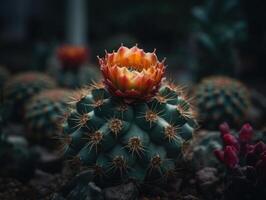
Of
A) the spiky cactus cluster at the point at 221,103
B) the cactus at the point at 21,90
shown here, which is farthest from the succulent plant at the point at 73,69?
the spiky cactus cluster at the point at 221,103

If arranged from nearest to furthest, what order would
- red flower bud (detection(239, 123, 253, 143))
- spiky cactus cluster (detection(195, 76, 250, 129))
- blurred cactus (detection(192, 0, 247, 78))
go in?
red flower bud (detection(239, 123, 253, 143))
spiky cactus cluster (detection(195, 76, 250, 129))
blurred cactus (detection(192, 0, 247, 78))

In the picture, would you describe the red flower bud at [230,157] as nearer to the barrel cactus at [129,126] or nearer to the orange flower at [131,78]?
the barrel cactus at [129,126]

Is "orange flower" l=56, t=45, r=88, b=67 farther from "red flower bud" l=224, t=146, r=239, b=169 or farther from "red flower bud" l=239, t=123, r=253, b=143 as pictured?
"red flower bud" l=224, t=146, r=239, b=169

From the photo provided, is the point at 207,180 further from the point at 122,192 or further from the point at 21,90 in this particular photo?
the point at 21,90

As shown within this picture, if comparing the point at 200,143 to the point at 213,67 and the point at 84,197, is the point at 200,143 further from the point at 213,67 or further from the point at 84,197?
the point at 213,67

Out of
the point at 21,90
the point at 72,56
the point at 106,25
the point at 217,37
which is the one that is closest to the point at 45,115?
the point at 21,90

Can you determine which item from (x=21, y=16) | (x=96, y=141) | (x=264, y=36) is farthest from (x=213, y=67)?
(x=21, y=16)

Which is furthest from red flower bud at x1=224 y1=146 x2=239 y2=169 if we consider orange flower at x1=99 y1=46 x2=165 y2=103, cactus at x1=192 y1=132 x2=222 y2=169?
orange flower at x1=99 y1=46 x2=165 y2=103
